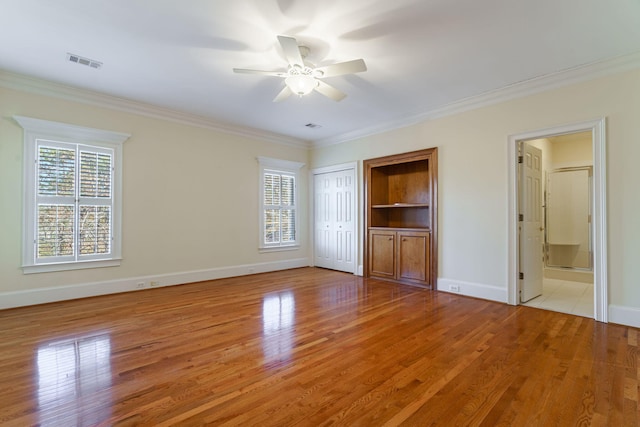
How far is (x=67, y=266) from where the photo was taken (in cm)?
425

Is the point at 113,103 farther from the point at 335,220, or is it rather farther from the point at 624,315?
the point at 624,315

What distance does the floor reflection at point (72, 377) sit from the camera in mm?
1827

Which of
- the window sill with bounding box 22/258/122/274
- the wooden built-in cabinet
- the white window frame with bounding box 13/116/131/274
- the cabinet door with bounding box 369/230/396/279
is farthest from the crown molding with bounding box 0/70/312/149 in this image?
the cabinet door with bounding box 369/230/396/279

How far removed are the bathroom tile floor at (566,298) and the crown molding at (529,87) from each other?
2.78 m

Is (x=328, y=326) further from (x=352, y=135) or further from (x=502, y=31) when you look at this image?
(x=352, y=135)

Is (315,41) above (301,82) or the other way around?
above

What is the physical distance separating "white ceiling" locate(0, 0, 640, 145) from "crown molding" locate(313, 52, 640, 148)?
11 centimetres

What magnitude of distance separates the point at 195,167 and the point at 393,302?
406cm

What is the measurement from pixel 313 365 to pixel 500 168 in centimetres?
364

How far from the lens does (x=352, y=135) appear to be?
631 cm

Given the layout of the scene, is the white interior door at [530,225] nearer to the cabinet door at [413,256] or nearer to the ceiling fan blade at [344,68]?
the cabinet door at [413,256]

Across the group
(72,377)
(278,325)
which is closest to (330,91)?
(278,325)

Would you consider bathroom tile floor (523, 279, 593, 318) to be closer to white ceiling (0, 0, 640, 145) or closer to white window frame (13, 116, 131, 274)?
white ceiling (0, 0, 640, 145)

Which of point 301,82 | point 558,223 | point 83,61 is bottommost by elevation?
point 558,223
